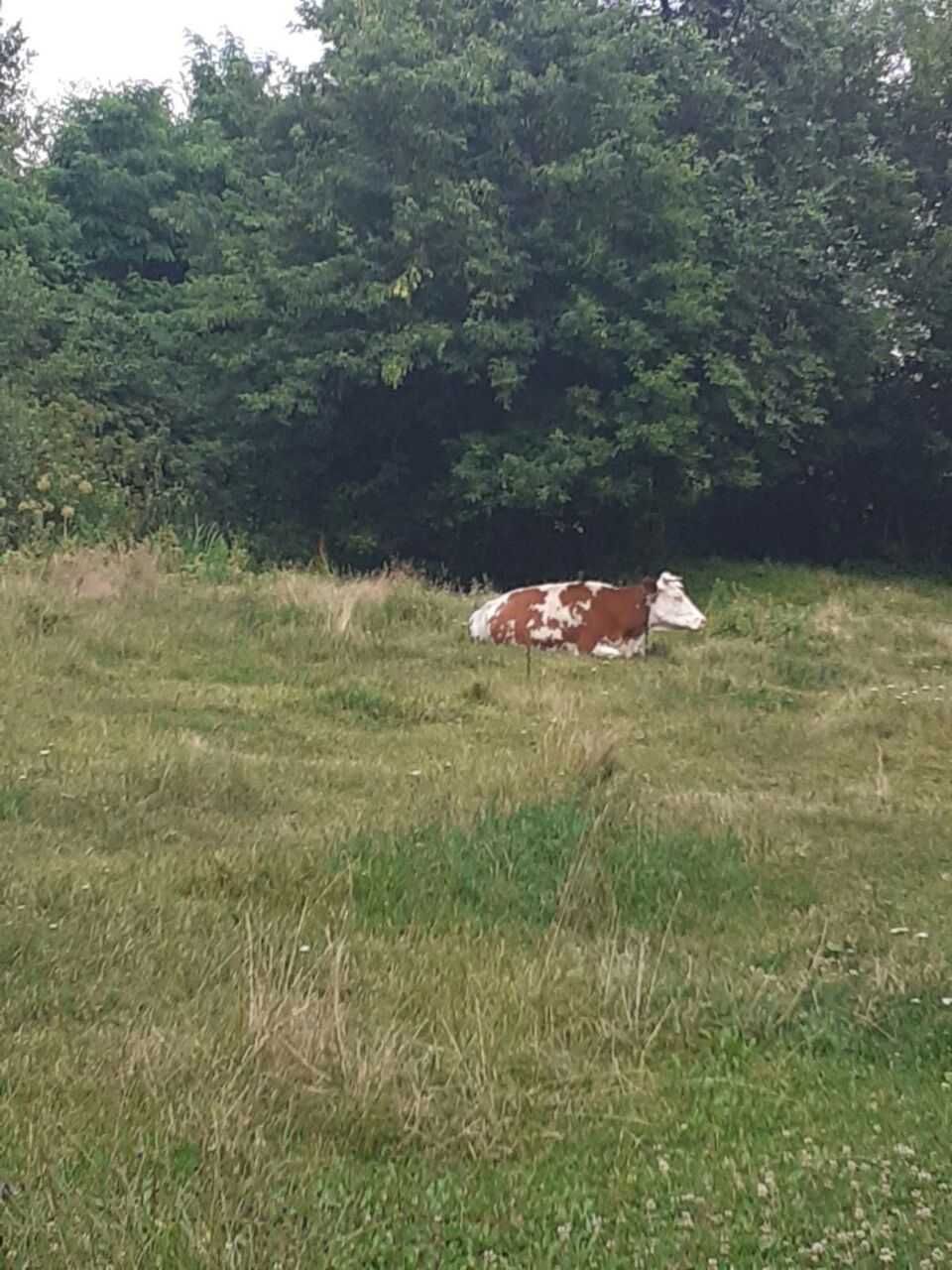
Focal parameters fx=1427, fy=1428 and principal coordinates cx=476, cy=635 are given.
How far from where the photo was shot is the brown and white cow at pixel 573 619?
10523 millimetres

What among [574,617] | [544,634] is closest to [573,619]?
[574,617]

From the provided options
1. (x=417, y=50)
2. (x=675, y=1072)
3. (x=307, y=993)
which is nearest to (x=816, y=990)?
(x=675, y=1072)

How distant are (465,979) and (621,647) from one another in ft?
22.4

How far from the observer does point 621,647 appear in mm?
10516

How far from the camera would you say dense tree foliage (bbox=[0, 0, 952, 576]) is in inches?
622

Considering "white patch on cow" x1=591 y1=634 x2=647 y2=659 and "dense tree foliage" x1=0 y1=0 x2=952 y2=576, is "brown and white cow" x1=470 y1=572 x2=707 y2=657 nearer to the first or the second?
"white patch on cow" x1=591 y1=634 x2=647 y2=659

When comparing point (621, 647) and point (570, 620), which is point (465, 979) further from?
point (570, 620)

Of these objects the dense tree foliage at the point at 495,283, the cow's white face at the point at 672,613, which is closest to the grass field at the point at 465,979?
the cow's white face at the point at 672,613

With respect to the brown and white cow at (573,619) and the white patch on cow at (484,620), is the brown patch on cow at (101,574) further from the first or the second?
the brown and white cow at (573,619)

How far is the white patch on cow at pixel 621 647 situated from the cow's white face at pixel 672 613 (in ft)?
3.41

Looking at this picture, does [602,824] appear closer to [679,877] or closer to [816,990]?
[679,877]

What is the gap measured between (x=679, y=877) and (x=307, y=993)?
168 centimetres

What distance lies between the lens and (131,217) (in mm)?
20953

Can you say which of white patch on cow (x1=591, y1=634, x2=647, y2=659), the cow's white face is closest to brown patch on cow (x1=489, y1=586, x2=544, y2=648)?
white patch on cow (x1=591, y1=634, x2=647, y2=659)
